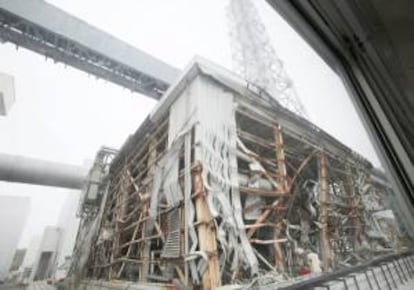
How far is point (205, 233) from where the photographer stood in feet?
8.17

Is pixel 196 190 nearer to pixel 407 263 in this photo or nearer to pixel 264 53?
pixel 407 263

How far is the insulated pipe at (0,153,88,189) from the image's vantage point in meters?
8.00

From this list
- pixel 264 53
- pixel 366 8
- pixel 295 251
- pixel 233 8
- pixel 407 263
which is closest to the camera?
pixel 366 8

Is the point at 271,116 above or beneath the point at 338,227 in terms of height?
above

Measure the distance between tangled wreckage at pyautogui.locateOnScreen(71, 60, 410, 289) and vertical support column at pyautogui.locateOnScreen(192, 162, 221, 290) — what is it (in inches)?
0.5

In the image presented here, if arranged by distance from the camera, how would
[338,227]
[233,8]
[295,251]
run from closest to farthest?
[295,251] → [338,227] → [233,8]

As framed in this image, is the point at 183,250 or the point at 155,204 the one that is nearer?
the point at 183,250

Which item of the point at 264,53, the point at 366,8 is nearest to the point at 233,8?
the point at 264,53

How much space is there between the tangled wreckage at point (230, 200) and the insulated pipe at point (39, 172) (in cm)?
391

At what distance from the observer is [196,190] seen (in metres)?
2.71

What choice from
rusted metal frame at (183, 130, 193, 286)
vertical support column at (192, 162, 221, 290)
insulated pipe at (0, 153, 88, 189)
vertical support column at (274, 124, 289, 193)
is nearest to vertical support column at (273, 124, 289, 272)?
vertical support column at (274, 124, 289, 193)

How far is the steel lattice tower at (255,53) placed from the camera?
355 inches

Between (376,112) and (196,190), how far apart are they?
2.01 metres

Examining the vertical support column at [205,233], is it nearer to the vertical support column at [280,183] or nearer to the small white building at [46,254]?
the vertical support column at [280,183]
